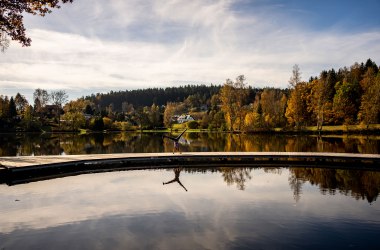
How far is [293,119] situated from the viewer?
66562 mm

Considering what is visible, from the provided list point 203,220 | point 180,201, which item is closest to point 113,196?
point 180,201

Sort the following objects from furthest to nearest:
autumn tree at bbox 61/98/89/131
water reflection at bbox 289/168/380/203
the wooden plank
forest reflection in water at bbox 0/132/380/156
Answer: autumn tree at bbox 61/98/89/131 → forest reflection in water at bbox 0/132/380/156 → the wooden plank → water reflection at bbox 289/168/380/203

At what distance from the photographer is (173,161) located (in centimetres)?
2430

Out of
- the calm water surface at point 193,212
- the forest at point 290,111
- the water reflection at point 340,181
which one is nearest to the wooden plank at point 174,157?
the water reflection at point 340,181

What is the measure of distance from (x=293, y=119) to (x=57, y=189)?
186 ft

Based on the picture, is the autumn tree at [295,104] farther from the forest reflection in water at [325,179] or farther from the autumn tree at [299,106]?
the forest reflection in water at [325,179]

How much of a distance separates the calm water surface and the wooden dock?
5.60 ft

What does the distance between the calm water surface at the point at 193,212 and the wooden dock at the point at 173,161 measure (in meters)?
1.71

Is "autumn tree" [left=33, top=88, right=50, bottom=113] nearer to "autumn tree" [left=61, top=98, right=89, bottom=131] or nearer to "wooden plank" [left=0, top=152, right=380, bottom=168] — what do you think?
"autumn tree" [left=61, top=98, right=89, bottom=131]

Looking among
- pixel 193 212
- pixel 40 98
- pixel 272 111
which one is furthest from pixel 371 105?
pixel 40 98

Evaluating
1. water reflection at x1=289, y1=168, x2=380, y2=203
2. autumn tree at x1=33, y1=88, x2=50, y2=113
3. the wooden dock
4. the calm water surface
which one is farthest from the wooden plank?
autumn tree at x1=33, y1=88, x2=50, y2=113

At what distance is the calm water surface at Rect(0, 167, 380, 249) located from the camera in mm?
9969

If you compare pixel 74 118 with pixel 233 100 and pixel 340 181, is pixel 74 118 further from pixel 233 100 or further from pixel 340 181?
pixel 340 181

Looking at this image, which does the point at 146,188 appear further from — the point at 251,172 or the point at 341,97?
the point at 341,97
